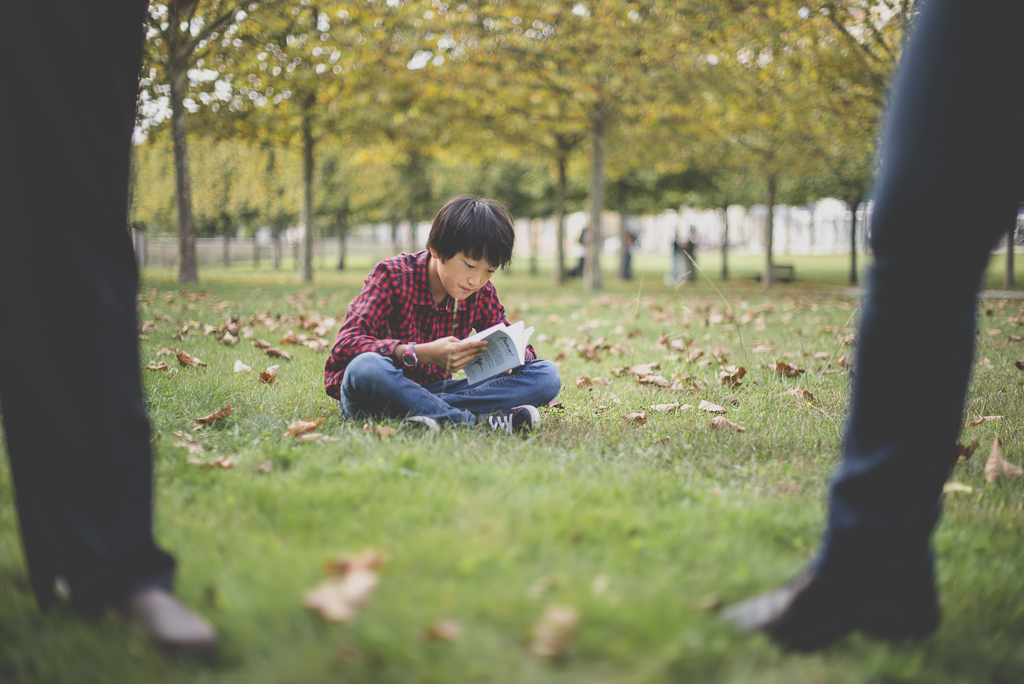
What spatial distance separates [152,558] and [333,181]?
27.3 m

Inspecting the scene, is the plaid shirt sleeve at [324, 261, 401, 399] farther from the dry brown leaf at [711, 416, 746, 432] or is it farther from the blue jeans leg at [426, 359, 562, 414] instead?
the dry brown leaf at [711, 416, 746, 432]

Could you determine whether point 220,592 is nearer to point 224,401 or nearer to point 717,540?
point 717,540

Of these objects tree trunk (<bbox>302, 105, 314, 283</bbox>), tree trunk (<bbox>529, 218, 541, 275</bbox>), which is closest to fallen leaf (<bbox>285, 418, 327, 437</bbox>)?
tree trunk (<bbox>302, 105, 314, 283</bbox>)

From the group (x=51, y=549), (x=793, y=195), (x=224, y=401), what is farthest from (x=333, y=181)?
(x=51, y=549)

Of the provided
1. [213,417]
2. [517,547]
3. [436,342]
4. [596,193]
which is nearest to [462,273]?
[436,342]

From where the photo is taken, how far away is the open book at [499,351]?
9.59 ft

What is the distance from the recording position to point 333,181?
27.1 m

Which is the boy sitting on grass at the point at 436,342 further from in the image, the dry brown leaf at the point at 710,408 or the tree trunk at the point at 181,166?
the tree trunk at the point at 181,166

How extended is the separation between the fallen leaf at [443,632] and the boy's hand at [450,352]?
60.9 inches

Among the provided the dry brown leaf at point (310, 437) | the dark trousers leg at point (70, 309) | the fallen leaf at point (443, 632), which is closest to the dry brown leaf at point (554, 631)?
the fallen leaf at point (443, 632)

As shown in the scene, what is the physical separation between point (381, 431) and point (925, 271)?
81.0 inches

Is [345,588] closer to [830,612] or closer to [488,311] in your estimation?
[830,612]

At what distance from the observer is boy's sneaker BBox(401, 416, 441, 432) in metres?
2.89

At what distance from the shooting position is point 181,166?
1270cm
